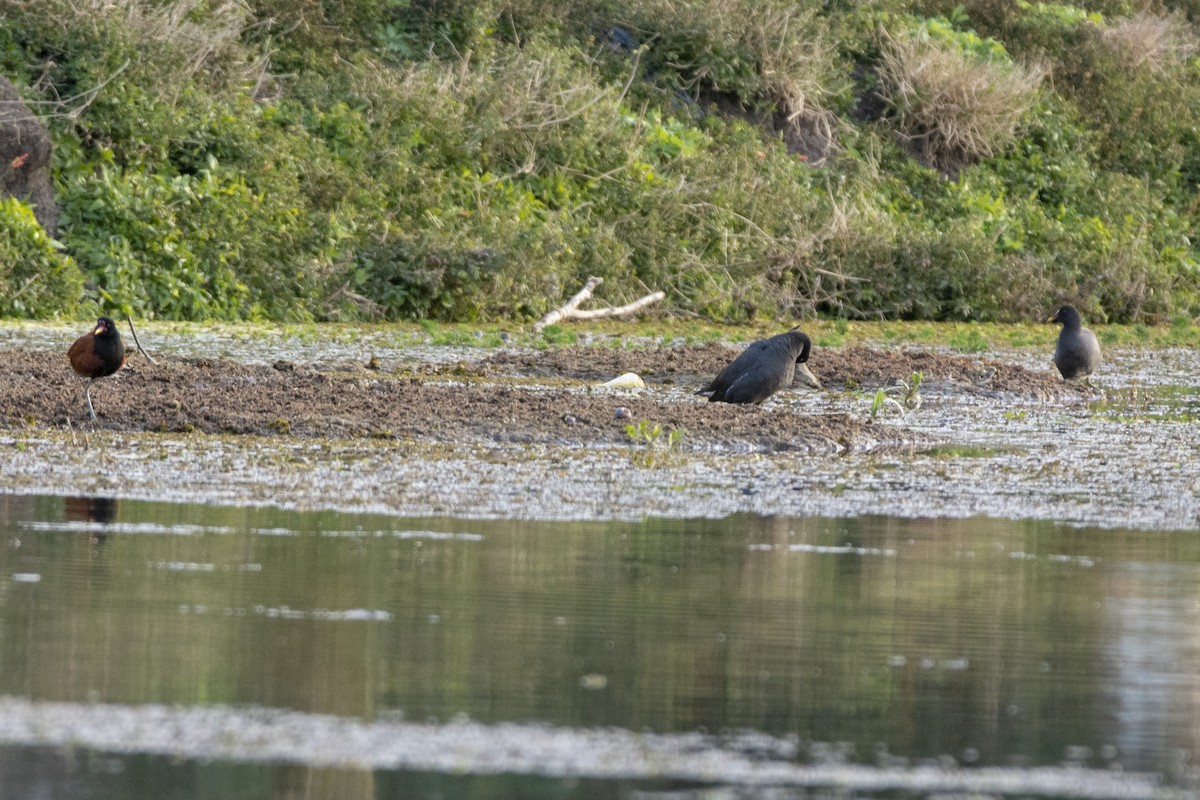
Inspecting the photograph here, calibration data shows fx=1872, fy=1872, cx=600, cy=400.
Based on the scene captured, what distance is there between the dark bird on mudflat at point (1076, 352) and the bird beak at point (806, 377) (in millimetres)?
2491

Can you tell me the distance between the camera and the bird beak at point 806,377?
1459cm

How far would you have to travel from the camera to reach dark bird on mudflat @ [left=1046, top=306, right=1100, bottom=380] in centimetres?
1622

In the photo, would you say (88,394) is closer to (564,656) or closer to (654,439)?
(654,439)

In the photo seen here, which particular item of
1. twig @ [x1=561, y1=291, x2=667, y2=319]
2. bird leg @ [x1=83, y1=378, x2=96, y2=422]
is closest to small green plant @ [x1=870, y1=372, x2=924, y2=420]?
bird leg @ [x1=83, y1=378, x2=96, y2=422]

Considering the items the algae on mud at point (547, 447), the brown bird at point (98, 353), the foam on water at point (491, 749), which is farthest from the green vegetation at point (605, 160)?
the foam on water at point (491, 749)

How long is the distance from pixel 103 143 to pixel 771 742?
17.8m

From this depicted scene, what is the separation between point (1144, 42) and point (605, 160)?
13390 millimetres

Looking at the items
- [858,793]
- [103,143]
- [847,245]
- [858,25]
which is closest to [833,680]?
[858,793]

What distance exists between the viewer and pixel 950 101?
29.1 m

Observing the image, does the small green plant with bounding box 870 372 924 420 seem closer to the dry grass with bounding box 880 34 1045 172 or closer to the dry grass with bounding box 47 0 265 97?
the dry grass with bounding box 47 0 265 97

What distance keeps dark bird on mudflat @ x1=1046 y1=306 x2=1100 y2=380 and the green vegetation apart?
12.1ft

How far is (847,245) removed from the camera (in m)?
24.3

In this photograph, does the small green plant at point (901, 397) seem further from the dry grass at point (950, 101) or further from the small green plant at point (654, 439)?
the dry grass at point (950, 101)

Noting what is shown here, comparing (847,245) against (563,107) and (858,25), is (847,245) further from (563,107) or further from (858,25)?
(858,25)
